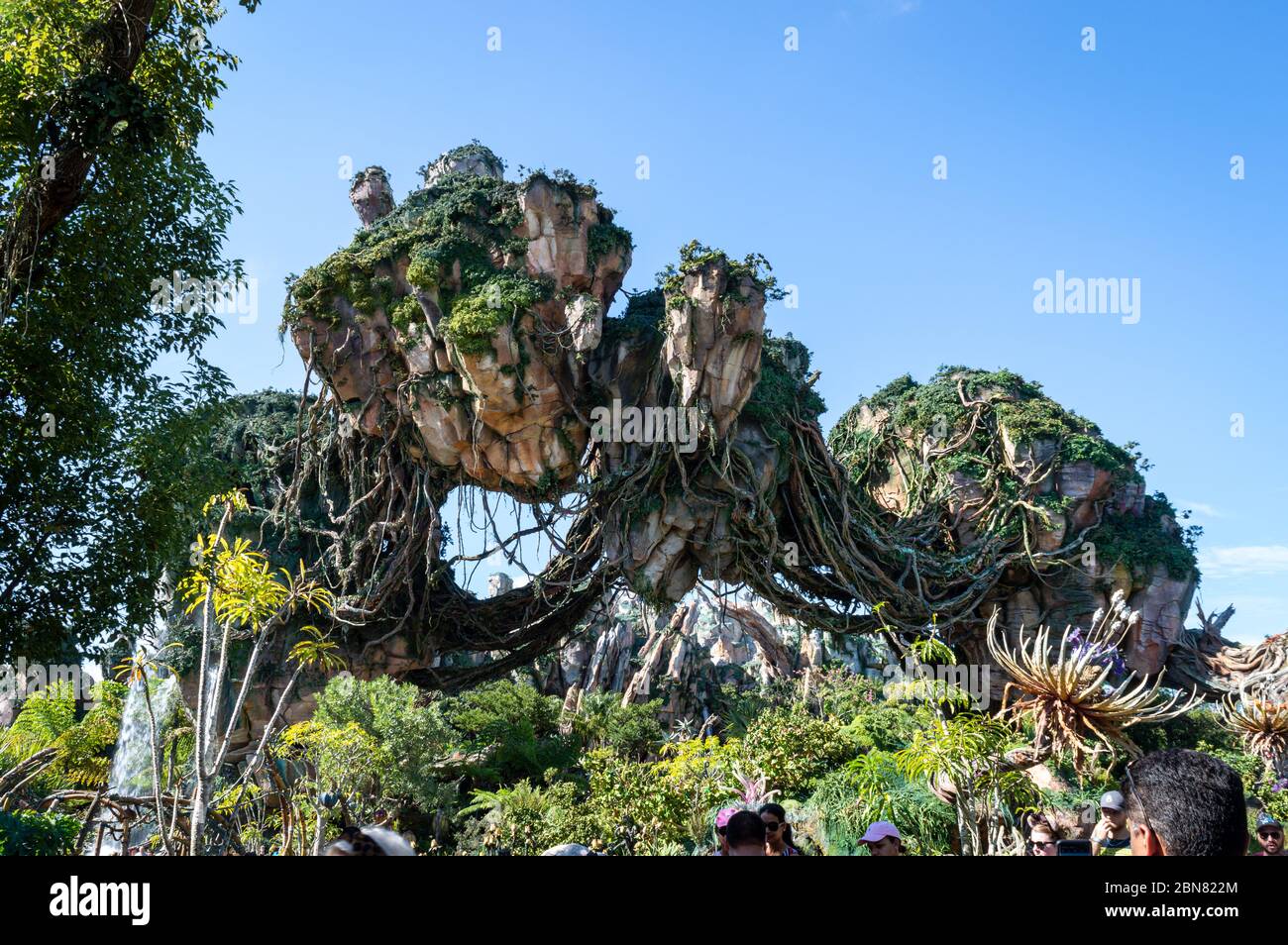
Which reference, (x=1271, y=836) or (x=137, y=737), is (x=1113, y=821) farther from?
(x=137, y=737)

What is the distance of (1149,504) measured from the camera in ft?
57.0

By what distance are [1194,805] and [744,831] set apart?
1536 mm

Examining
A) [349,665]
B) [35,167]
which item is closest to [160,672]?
[349,665]

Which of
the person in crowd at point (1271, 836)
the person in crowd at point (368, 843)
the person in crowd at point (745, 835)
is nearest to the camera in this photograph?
the person in crowd at point (368, 843)

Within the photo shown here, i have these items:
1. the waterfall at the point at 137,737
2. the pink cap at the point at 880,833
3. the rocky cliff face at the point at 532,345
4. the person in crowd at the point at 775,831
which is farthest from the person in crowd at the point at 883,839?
the waterfall at the point at 137,737

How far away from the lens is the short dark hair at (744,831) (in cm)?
310

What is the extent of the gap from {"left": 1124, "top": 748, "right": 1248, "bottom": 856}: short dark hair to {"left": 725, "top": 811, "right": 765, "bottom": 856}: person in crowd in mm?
1390

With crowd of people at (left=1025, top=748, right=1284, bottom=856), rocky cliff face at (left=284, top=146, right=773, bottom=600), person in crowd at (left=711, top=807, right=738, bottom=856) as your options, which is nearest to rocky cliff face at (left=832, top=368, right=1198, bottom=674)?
rocky cliff face at (left=284, top=146, right=773, bottom=600)

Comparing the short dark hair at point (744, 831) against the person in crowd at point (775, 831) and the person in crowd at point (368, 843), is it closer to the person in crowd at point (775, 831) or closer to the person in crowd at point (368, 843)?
the person in crowd at point (368, 843)

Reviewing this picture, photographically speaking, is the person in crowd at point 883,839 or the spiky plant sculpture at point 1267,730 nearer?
the person in crowd at point 883,839

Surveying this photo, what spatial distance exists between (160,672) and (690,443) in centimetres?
982

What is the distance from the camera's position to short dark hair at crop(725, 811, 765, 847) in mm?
3100

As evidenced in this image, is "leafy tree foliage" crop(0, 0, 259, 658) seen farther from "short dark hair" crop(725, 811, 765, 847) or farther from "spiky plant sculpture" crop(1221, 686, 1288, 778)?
"spiky plant sculpture" crop(1221, 686, 1288, 778)
